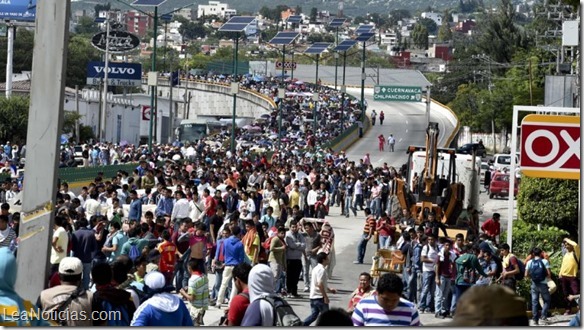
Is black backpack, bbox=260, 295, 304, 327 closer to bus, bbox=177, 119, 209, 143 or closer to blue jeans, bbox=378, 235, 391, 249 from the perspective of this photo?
blue jeans, bbox=378, 235, 391, 249

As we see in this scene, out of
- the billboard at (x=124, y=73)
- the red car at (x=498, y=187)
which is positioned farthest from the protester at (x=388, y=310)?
the billboard at (x=124, y=73)

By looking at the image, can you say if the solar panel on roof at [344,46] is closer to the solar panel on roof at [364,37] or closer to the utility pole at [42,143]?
the solar panel on roof at [364,37]

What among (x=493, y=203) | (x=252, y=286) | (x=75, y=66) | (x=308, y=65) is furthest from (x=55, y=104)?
(x=308, y=65)

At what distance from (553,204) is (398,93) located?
5463cm

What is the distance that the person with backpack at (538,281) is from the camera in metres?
21.2

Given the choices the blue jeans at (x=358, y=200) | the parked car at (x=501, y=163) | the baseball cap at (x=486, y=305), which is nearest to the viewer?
the baseball cap at (x=486, y=305)

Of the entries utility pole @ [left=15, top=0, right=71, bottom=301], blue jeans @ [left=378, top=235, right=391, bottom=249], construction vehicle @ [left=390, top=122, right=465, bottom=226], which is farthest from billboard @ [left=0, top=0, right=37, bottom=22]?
utility pole @ [left=15, top=0, right=71, bottom=301]

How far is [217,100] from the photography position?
148 m

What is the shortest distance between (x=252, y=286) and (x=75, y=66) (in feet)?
432

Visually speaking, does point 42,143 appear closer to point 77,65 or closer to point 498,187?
point 498,187

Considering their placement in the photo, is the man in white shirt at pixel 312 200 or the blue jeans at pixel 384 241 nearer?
the blue jeans at pixel 384 241

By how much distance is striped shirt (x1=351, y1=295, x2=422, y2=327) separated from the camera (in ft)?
32.1

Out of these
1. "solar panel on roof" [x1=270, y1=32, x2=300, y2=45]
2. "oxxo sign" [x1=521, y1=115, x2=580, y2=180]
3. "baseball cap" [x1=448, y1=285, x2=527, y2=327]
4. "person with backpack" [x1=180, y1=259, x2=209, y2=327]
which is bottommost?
"person with backpack" [x1=180, y1=259, x2=209, y2=327]

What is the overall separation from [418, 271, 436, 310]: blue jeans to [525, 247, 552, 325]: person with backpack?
1428 millimetres
